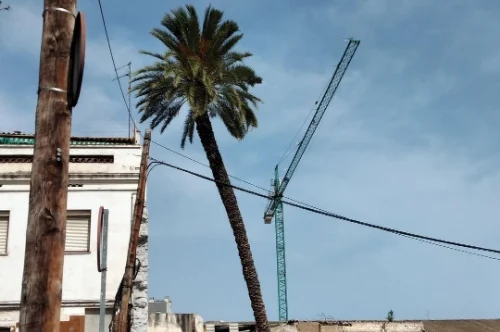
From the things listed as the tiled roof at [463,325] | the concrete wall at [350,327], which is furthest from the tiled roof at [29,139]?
the tiled roof at [463,325]

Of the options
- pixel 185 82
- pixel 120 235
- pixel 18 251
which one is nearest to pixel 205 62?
pixel 185 82

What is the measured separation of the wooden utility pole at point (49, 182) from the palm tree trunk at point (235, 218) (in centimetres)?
2060

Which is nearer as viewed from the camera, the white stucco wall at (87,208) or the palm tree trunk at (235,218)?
the white stucco wall at (87,208)

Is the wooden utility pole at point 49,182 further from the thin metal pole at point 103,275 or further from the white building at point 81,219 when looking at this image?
the white building at point 81,219

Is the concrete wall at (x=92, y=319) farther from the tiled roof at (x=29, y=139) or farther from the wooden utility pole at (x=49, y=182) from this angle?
the wooden utility pole at (x=49, y=182)

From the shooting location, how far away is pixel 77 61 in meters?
5.87

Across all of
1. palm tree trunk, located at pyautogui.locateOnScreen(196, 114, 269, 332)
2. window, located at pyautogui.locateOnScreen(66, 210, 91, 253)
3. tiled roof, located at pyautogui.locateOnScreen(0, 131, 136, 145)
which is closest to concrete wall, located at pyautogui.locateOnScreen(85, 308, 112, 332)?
window, located at pyautogui.locateOnScreen(66, 210, 91, 253)

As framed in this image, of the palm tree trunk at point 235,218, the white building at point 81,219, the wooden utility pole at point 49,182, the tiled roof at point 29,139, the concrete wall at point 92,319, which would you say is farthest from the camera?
the tiled roof at point 29,139

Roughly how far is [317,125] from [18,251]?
59.9 metres

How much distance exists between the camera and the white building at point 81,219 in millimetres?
20703

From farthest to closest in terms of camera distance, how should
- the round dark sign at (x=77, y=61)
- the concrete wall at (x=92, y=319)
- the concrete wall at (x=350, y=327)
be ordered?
1. the concrete wall at (x=350, y=327)
2. the concrete wall at (x=92, y=319)
3. the round dark sign at (x=77, y=61)

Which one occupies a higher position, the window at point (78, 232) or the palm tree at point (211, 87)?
the palm tree at point (211, 87)

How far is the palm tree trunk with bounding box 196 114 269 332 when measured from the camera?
26.8 metres

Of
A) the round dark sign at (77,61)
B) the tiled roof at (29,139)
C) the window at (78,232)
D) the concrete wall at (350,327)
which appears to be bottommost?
the concrete wall at (350,327)
